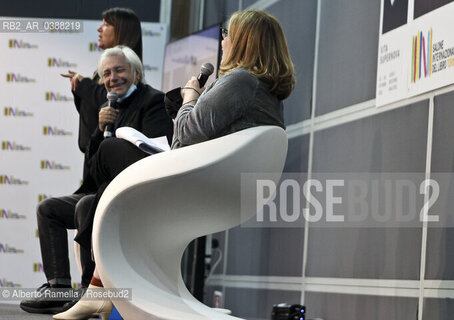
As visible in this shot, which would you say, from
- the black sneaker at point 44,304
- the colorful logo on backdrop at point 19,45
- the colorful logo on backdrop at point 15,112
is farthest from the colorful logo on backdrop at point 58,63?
the black sneaker at point 44,304

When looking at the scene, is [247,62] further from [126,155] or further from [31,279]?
[31,279]

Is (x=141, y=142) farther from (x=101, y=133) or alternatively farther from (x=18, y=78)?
(x=18, y=78)

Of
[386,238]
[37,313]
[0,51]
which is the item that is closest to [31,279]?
[0,51]

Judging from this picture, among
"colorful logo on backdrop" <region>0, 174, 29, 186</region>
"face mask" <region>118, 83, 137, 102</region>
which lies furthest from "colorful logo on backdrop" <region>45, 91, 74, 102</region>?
"face mask" <region>118, 83, 137, 102</region>

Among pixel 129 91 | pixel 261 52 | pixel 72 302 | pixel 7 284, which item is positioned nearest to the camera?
pixel 261 52

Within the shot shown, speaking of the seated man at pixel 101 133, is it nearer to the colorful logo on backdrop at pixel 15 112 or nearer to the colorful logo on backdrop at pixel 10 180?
the colorful logo on backdrop at pixel 10 180

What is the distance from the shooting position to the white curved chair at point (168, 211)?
205cm

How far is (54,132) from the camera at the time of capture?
19.2 feet

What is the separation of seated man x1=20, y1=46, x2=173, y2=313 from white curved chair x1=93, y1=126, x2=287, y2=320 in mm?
877

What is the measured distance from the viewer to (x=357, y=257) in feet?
11.3

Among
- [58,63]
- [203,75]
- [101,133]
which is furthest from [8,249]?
[203,75]

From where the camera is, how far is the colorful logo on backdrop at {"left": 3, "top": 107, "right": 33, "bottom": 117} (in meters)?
5.86
